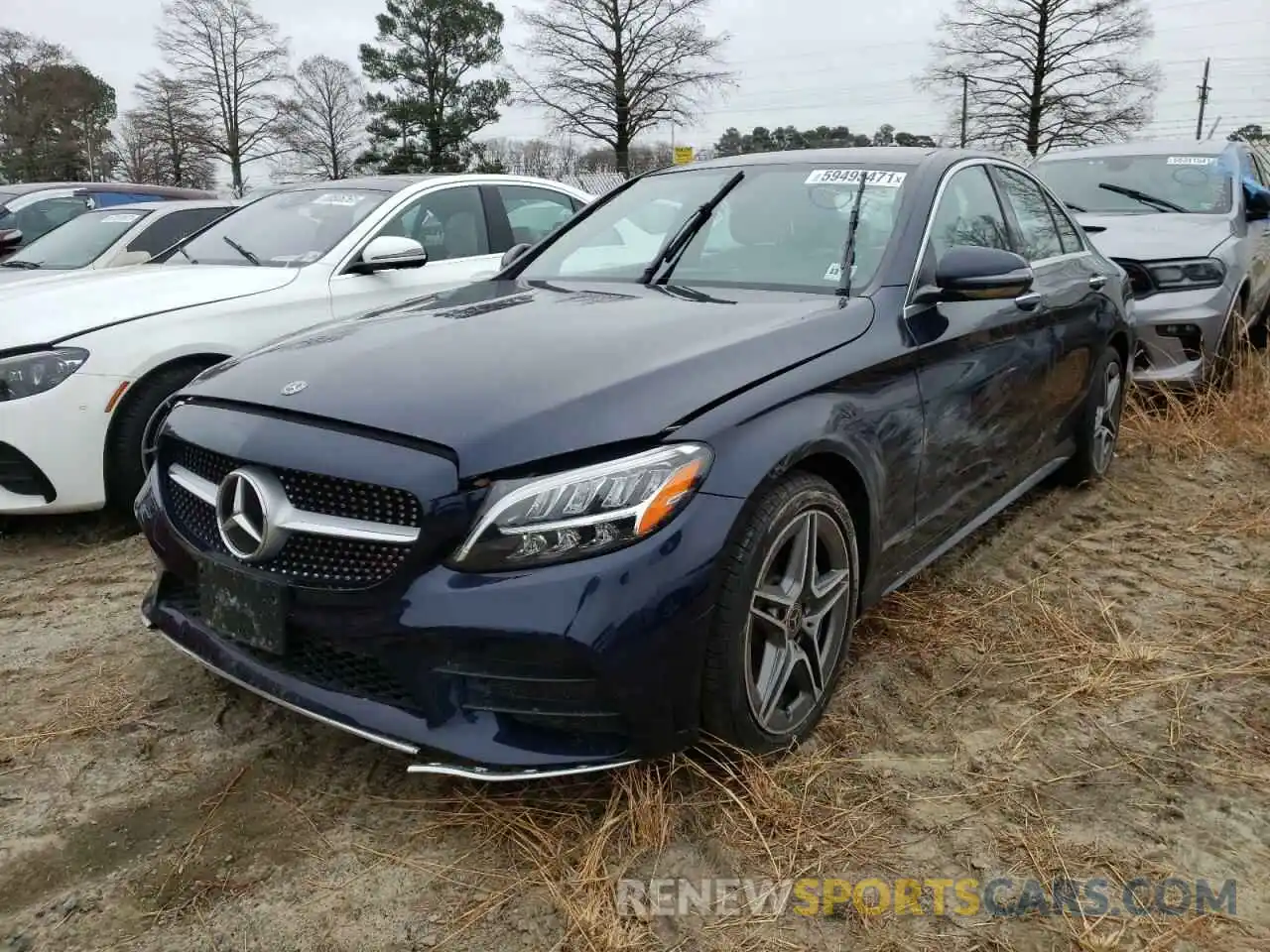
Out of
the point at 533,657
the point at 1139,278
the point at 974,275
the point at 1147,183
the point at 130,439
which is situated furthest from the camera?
the point at 1147,183

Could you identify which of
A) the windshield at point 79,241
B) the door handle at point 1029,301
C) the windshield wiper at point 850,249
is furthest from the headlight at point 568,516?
the windshield at point 79,241

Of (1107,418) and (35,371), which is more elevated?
(35,371)

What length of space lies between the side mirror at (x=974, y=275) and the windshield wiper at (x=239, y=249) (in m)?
3.35

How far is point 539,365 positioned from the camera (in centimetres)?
228

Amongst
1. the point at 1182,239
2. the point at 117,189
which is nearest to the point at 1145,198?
the point at 1182,239

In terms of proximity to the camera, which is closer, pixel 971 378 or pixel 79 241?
pixel 971 378

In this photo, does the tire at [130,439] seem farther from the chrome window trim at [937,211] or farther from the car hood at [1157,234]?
the car hood at [1157,234]

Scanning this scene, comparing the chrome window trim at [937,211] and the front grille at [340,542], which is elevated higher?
the chrome window trim at [937,211]

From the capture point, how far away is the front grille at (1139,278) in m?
5.76

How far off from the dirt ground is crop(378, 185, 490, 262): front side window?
263 centimetres

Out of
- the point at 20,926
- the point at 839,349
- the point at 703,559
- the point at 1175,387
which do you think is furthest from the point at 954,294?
the point at 1175,387

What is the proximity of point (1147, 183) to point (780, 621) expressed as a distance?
6052mm

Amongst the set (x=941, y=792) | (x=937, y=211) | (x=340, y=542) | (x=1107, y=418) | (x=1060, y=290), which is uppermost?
(x=937, y=211)

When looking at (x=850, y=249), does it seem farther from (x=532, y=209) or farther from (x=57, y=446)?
(x=532, y=209)
